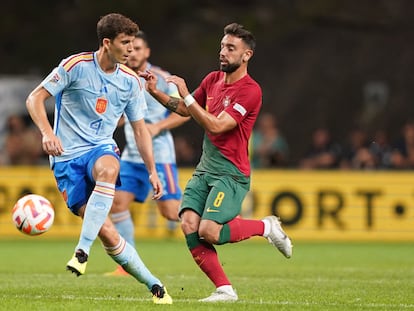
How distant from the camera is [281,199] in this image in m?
19.5

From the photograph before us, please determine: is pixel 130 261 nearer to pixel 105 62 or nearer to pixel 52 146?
pixel 52 146

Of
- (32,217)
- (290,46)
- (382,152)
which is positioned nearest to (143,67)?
(32,217)

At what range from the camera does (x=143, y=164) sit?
41.9 ft

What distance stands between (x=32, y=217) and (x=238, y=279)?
305 centimetres

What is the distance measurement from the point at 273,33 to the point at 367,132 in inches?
136

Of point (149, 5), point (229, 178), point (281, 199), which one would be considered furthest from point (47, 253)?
point (149, 5)

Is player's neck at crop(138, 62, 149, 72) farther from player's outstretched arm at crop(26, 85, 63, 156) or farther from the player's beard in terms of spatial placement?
player's outstretched arm at crop(26, 85, 63, 156)

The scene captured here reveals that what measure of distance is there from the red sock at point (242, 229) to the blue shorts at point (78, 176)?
3.91 feet

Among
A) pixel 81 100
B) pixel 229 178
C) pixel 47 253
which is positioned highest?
pixel 81 100

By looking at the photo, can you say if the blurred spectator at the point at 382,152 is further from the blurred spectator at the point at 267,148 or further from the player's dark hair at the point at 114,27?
the player's dark hair at the point at 114,27

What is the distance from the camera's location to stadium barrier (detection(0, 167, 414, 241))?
19203 mm

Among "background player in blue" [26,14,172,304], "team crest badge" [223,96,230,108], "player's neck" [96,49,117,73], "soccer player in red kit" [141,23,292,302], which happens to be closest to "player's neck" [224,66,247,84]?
"soccer player in red kit" [141,23,292,302]

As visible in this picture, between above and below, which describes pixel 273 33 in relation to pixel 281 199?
above

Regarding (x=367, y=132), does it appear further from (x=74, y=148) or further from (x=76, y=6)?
(x=74, y=148)
